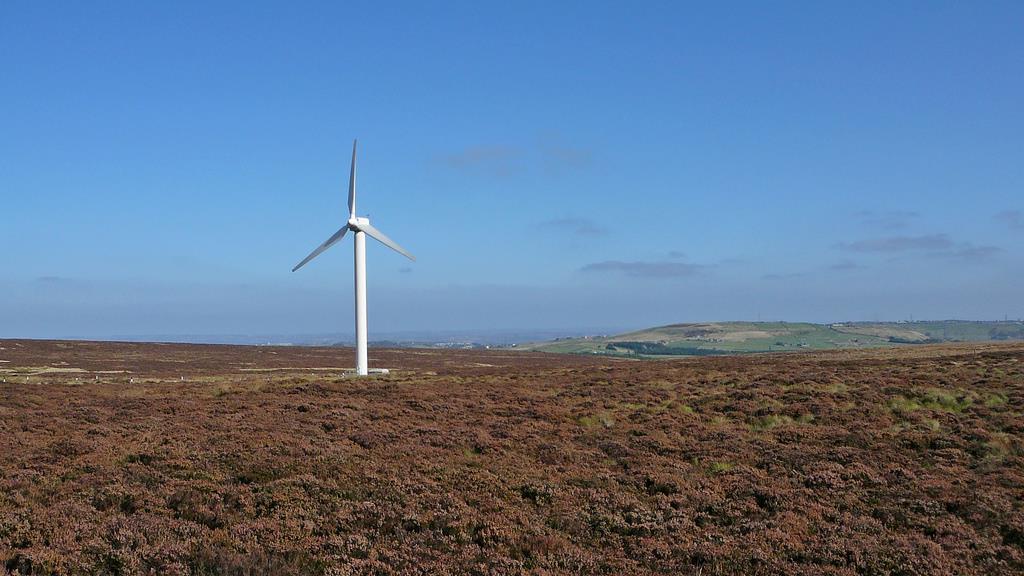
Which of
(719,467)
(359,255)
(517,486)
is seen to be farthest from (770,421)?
(359,255)

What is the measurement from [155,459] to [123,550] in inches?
253

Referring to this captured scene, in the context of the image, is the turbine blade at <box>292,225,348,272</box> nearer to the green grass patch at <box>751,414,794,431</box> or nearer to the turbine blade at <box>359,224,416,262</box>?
the turbine blade at <box>359,224,416,262</box>

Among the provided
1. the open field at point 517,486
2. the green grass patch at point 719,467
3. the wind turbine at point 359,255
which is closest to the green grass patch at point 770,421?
the open field at point 517,486

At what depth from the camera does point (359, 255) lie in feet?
178

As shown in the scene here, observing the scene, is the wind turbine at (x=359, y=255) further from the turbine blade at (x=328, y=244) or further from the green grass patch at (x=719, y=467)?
the green grass patch at (x=719, y=467)

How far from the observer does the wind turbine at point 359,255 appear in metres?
53.4

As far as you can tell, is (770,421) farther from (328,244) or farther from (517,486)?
(328,244)

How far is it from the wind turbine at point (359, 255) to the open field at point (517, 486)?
27.1 m

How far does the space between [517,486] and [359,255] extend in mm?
42743

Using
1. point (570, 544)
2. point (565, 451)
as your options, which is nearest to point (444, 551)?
point (570, 544)

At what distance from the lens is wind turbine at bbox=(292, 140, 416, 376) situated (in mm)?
53416

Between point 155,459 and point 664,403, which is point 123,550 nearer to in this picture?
point 155,459

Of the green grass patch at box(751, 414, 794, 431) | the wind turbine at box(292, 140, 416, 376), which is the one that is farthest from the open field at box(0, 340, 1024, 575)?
the wind turbine at box(292, 140, 416, 376)

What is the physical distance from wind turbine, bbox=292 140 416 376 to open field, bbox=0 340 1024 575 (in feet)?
88.8
